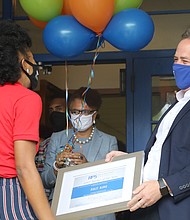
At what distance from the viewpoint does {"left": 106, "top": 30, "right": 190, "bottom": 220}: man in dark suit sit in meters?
2.08

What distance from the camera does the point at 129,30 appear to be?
2900 mm

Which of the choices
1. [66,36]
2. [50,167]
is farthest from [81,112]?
[66,36]

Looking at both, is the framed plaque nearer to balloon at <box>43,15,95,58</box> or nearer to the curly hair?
the curly hair

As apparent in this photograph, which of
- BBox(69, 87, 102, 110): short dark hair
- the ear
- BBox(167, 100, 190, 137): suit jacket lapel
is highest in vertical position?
the ear

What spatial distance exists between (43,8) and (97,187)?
1303mm

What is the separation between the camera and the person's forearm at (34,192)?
1.97 metres

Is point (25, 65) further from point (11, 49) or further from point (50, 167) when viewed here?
point (50, 167)

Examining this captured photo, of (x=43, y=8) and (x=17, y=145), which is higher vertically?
(x=43, y=8)

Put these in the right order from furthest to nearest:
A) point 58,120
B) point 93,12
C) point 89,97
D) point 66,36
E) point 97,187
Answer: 1. point 58,120
2. point 89,97
3. point 66,36
4. point 93,12
5. point 97,187

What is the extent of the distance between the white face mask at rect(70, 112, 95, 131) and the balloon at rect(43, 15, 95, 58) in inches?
17.0


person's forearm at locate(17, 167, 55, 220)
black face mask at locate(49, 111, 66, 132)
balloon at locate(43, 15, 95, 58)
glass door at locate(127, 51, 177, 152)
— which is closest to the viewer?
person's forearm at locate(17, 167, 55, 220)

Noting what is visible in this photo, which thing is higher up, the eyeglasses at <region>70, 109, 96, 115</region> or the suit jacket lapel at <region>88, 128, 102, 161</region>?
the eyeglasses at <region>70, 109, 96, 115</region>

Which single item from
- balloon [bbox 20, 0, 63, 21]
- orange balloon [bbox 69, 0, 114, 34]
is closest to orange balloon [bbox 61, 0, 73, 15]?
balloon [bbox 20, 0, 63, 21]

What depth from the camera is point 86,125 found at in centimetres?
326
